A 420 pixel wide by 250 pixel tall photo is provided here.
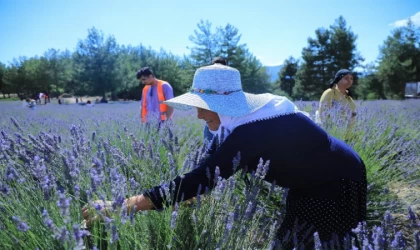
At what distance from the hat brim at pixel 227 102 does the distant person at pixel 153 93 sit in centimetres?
284

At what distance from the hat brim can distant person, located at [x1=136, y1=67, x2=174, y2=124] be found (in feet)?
9.33

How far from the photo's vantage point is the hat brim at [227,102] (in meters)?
1.31

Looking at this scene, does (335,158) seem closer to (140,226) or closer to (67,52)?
(140,226)

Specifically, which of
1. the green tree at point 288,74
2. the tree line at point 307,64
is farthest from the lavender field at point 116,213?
the green tree at point 288,74

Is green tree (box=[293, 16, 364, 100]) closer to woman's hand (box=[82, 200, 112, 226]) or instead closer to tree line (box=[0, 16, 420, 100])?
tree line (box=[0, 16, 420, 100])

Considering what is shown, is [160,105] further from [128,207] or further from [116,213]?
[116,213]

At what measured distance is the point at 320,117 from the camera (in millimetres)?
3578

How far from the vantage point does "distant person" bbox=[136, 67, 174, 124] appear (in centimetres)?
437

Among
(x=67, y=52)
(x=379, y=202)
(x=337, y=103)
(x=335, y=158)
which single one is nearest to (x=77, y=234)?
(x=335, y=158)

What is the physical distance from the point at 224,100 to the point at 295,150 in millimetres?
383

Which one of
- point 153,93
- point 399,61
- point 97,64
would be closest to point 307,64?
point 399,61

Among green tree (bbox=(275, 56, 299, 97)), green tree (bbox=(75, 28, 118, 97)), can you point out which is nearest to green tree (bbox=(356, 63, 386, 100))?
green tree (bbox=(275, 56, 299, 97))

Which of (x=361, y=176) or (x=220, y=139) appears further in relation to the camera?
(x=361, y=176)

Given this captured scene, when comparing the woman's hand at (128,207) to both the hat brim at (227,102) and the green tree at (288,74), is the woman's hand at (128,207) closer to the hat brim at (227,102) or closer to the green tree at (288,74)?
the hat brim at (227,102)
